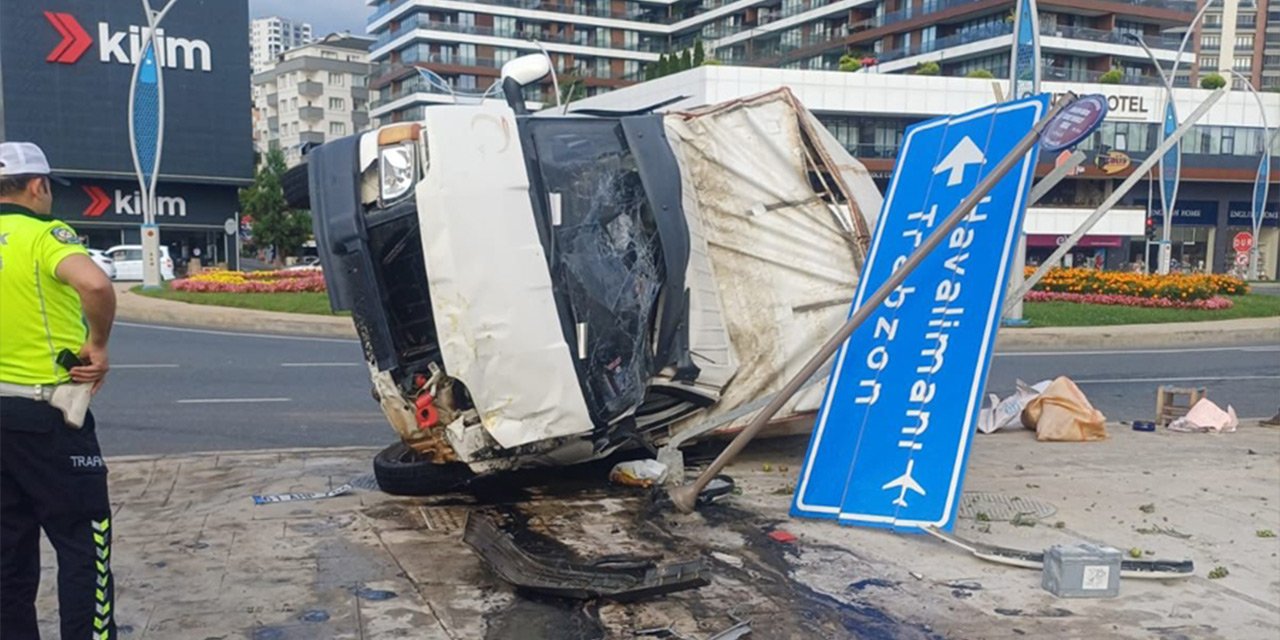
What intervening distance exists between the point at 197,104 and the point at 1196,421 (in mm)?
48633

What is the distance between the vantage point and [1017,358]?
14.9 meters

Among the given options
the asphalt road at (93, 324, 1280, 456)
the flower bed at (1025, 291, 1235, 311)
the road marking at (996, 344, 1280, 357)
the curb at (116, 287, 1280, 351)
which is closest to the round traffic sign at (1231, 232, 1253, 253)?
the flower bed at (1025, 291, 1235, 311)

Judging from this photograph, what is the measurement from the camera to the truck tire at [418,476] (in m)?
6.08

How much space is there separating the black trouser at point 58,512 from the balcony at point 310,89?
352 ft

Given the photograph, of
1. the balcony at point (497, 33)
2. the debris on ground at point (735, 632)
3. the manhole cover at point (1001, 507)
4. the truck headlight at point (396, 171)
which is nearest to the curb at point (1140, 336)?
the manhole cover at point (1001, 507)

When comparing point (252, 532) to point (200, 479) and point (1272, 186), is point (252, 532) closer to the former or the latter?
point (200, 479)

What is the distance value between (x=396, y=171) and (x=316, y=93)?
10657cm

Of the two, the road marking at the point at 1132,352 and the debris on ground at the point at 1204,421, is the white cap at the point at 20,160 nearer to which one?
the debris on ground at the point at 1204,421

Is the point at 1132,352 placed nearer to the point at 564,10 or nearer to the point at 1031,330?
the point at 1031,330

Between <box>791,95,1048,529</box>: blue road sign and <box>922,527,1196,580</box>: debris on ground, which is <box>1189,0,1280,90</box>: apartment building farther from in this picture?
<box>922,527,1196,580</box>: debris on ground

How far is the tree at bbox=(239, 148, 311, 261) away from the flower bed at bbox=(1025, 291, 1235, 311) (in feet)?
143

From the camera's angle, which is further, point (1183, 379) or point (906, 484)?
point (1183, 379)

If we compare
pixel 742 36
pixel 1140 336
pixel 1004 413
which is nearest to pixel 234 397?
pixel 1004 413

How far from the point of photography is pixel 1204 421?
28.9 feet
